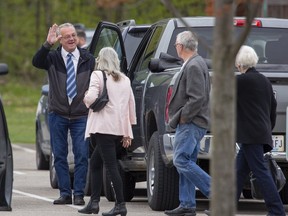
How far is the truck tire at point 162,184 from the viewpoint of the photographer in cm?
1194

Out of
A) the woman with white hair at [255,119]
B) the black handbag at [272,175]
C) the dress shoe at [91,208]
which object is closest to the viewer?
the woman with white hair at [255,119]

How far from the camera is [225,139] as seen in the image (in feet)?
23.4

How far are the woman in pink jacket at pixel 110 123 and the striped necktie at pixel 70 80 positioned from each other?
3.82ft

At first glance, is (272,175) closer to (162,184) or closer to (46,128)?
(162,184)

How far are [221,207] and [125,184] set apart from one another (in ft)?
21.1

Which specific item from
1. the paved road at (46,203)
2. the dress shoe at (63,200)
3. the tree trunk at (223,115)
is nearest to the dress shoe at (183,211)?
the paved road at (46,203)

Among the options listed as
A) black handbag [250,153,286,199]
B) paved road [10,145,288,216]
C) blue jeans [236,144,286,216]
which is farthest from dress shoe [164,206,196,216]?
blue jeans [236,144,286,216]

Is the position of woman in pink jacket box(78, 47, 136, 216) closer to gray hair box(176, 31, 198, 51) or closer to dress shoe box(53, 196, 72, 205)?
gray hair box(176, 31, 198, 51)

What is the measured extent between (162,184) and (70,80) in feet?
5.19

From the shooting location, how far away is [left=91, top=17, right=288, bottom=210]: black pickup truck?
38.3 ft

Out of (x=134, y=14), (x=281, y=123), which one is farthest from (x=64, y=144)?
(x=134, y=14)

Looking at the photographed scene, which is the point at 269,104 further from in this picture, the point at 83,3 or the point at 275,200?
the point at 83,3

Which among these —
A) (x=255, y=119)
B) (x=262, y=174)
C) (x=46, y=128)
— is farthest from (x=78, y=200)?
(x=46, y=128)

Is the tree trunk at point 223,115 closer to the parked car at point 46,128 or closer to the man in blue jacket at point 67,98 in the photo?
the man in blue jacket at point 67,98
